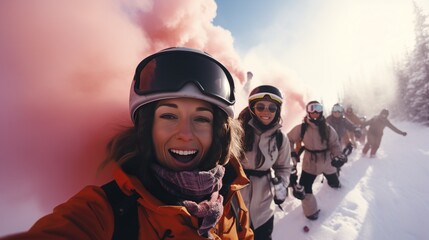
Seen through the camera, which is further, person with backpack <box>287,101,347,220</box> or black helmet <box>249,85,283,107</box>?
person with backpack <box>287,101,347,220</box>

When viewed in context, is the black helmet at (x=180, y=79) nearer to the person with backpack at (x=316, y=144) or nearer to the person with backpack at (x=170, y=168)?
the person with backpack at (x=170, y=168)

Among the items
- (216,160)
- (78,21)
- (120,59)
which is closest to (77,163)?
A: (120,59)

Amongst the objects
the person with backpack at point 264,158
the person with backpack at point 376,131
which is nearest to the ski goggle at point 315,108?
the person with backpack at point 264,158

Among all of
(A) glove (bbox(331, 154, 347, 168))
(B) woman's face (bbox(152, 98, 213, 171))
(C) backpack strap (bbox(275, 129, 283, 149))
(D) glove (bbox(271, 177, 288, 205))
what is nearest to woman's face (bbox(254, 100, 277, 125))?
(C) backpack strap (bbox(275, 129, 283, 149))

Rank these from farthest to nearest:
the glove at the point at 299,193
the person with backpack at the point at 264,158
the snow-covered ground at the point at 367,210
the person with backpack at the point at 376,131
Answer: the person with backpack at the point at 376,131, the glove at the point at 299,193, the snow-covered ground at the point at 367,210, the person with backpack at the point at 264,158

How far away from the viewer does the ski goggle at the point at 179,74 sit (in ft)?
4.88

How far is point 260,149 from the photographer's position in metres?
3.18

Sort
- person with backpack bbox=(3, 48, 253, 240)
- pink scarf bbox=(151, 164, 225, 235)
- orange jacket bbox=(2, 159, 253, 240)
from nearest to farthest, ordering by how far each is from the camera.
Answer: orange jacket bbox=(2, 159, 253, 240) → person with backpack bbox=(3, 48, 253, 240) → pink scarf bbox=(151, 164, 225, 235)

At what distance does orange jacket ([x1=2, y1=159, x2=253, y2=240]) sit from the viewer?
975 mm

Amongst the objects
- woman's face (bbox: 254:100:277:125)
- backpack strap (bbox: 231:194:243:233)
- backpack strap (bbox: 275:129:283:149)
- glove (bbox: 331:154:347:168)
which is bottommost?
glove (bbox: 331:154:347:168)

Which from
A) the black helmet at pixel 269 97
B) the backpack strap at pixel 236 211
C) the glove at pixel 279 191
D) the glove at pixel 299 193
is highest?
the black helmet at pixel 269 97

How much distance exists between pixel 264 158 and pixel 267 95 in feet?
3.30

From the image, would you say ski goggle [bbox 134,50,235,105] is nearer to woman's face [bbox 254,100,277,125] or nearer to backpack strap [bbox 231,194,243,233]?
backpack strap [bbox 231,194,243,233]

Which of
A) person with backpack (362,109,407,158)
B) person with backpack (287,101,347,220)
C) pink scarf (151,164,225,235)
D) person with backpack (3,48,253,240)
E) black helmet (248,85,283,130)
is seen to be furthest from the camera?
person with backpack (362,109,407,158)
